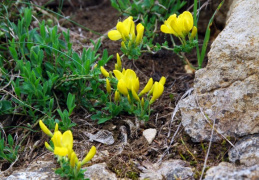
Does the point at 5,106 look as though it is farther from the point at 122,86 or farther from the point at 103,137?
the point at 122,86

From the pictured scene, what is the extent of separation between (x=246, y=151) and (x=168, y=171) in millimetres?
467

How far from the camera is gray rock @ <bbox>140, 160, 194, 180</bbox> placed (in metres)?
2.15

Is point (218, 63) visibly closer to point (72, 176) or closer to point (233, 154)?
point (233, 154)

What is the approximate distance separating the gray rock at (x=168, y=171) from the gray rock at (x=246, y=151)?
0.92 feet

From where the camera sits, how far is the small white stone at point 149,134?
2.56m

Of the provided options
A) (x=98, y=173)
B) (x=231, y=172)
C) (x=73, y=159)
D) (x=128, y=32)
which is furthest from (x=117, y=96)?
(x=231, y=172)

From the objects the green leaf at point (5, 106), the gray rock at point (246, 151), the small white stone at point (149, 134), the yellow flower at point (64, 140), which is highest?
the yellow flower at point (64, 140)

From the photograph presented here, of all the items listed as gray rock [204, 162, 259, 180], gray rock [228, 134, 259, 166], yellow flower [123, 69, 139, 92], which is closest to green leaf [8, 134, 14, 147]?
yellow flower [123, 69, 139, 92]

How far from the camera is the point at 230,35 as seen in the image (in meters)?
2.50

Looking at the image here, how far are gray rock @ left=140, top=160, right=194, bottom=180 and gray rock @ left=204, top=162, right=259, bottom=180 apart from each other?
0.13 m

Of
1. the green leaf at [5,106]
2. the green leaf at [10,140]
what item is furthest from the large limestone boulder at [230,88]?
the green leaf at [5,106]

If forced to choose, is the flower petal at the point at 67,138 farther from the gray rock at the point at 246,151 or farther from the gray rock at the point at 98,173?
the gray rock at the point at 246,151

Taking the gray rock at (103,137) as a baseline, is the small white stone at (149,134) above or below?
above

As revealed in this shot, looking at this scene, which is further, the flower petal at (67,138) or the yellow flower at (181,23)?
the yellow flower at (181,23)
